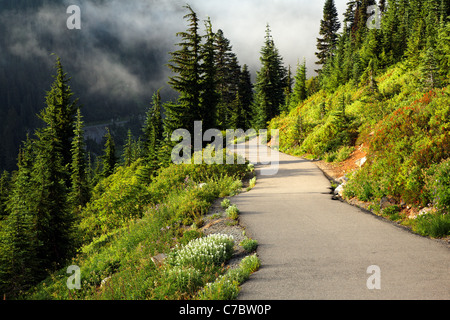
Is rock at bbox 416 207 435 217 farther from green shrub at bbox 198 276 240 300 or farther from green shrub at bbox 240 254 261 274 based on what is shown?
green shrub at bbox 198 276 240 300

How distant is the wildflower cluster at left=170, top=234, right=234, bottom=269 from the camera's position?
5843mm

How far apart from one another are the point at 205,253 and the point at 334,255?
2649 mm

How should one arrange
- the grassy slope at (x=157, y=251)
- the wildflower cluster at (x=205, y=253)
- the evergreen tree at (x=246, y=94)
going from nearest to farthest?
the grassy slope at (x=157, y=251)
the wildflower cluster at (x=205, y=253)
the evergreen tree at (x=246, y=94)

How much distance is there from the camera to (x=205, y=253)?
6.02 m

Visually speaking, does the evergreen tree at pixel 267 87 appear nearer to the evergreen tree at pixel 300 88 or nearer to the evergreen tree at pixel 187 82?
the evergreen tree at pixel 300 88

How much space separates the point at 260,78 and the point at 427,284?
46.8 m

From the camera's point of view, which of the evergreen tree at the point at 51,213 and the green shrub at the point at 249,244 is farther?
the evergreen tree at the point at 51,213

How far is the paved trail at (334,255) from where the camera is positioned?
172 inches

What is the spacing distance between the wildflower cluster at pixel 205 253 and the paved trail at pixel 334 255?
768 mm

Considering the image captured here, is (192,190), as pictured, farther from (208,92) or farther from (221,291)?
(208,92)

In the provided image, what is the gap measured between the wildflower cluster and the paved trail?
2.52 ft

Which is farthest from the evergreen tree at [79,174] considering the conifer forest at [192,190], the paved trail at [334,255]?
the paved trail at [334,255]

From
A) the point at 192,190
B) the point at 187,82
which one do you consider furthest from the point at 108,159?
the point at 192,190

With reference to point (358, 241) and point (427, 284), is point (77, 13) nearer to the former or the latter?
point (358, 241)
